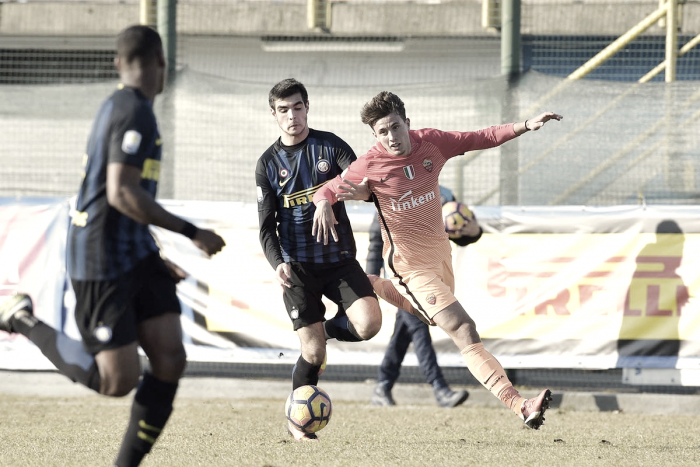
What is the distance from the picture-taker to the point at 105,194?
188 inches

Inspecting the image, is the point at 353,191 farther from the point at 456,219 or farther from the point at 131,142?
the point at 131,142

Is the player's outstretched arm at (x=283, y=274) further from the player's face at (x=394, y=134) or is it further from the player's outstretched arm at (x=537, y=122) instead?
the player's outstretched arm at (x=537, y=122)

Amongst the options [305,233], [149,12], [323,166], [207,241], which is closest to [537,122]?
[323,166]

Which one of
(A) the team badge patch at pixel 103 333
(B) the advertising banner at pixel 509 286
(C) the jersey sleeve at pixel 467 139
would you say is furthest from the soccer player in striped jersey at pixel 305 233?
(B) the advertising banner at pixel 509 286

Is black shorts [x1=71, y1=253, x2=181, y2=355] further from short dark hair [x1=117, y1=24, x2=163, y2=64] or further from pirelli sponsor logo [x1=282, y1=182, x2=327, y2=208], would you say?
pirelli sponsor logo [x1=282, y1=182, x2=327, y2=208]

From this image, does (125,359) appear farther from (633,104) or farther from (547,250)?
(633,104)

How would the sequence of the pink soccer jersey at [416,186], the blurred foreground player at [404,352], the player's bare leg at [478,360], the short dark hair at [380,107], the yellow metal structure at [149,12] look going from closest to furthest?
the player's bare leg at [478,360] < the short dark hair at [380,107] < the pink soccer jersey at [416,186] < the blurred foreground player at [404,352] < the yellow metal structure at [149,12]

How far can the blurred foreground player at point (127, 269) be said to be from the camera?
184 inches

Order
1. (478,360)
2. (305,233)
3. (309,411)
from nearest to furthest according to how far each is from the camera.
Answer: (478,360) < (309,411) < (305,233)

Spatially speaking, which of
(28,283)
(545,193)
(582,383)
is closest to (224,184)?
(28,283)

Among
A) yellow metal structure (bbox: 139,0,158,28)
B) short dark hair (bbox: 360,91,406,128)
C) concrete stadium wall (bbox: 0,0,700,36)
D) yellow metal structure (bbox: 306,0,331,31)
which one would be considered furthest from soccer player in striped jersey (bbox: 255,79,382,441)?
concrete stadium wall (bbox: 0,0,700,36)

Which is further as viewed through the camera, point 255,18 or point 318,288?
point 255,18

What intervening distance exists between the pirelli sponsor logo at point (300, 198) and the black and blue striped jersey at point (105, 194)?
2.12 meters

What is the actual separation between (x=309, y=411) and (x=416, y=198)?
158 cm
